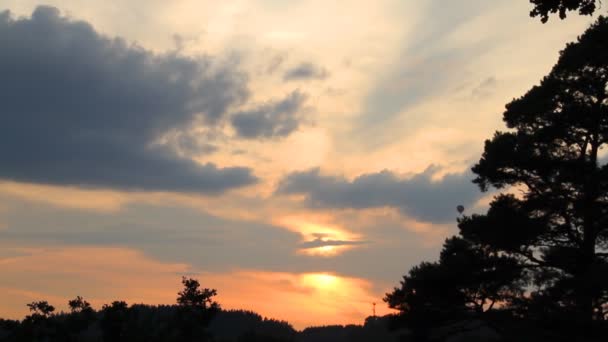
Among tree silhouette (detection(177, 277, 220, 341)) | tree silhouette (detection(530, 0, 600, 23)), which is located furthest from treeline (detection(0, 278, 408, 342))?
tree silhouette (detection(530, 0, 600, 23))

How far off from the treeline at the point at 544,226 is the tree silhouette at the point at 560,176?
36 millimetres

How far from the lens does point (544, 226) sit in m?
24.0

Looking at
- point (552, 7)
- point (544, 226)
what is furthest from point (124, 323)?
point (552, 7)

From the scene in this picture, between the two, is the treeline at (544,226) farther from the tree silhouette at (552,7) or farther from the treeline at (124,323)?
the tree silhouette at (552,7)

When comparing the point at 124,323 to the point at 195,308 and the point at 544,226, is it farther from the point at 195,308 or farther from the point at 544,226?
the point at 544,226

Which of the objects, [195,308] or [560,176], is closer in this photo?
[560,176]

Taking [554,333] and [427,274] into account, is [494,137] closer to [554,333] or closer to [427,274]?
[427,274]

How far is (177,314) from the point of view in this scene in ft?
107

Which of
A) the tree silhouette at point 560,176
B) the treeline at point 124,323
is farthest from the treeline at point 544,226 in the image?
the treeline at point 124,323

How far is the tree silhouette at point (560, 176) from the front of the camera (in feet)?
75.6

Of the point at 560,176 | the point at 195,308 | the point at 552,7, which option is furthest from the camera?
the point at 195,308

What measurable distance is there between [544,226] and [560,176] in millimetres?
1946

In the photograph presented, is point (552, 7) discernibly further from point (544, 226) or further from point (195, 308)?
point (195, 308)

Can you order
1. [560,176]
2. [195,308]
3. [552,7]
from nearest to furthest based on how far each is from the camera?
[552,7]
[560,176]
[195,308]
